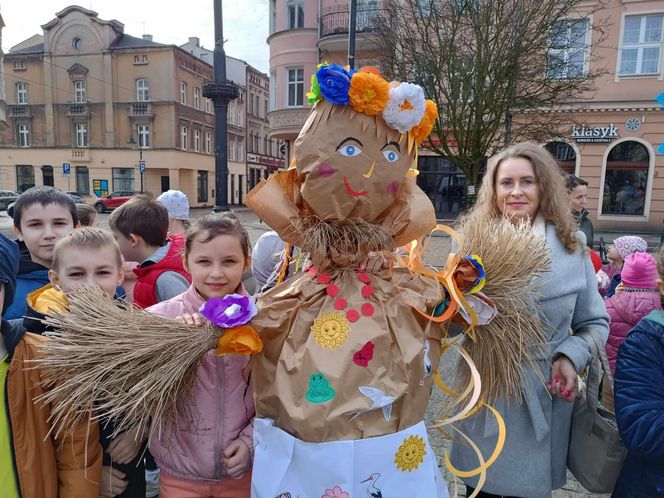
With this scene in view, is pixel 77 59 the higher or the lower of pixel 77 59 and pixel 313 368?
the higher

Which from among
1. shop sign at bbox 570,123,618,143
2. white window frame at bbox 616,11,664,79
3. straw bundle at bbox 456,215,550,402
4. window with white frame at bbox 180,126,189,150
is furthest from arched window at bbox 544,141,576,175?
window with white frame at bbox 180,126,189,150

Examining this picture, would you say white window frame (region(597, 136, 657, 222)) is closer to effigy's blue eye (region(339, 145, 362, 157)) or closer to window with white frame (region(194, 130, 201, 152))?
effigy's blue eye (region(339, 145, 362, 157))

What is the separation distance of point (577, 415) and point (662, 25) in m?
18.5

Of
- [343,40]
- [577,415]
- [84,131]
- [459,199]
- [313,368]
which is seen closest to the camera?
[313,368]

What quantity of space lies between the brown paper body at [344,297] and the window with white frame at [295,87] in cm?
1746

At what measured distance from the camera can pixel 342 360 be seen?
126cm

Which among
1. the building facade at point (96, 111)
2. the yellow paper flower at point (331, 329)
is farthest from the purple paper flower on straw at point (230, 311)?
the building facade at point (96, 111)

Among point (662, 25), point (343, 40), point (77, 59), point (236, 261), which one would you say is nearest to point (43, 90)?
point (77, 59)

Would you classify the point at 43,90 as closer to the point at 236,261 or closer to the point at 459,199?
the point at 459,199

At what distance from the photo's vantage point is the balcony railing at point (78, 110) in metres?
31.0

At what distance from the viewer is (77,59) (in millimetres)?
31312

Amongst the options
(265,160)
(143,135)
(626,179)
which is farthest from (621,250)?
(265,160)

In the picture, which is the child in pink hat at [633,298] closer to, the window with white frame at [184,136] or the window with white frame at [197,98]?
the window with white frame at [184,136]

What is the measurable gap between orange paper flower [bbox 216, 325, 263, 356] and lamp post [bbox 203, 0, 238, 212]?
16.1ft
